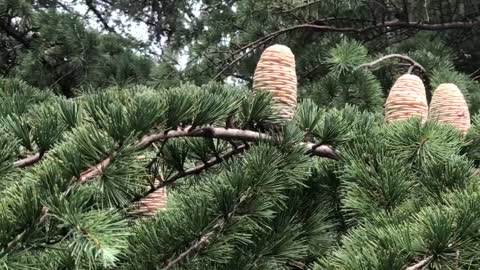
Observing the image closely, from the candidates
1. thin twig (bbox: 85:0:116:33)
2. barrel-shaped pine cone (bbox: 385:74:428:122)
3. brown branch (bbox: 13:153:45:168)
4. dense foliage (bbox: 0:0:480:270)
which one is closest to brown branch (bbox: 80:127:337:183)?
dense foliage (bbox: 0:0:480:270)

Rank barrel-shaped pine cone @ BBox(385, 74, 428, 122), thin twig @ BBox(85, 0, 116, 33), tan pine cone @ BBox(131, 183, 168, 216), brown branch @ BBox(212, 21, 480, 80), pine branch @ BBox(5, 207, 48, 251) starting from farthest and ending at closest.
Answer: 1. thin twig @ BBox(85, 0, 116, 33)
2. brown branch @ BBox(212, 21, 480, 80)
3. barrel-shaped pine cone @ BBox(385, 74, 428, 122)
4. tan pine cone @ BBox(131, 183, 168, 216)
5. pine branch @ BBox(5, 207, 48, 251)

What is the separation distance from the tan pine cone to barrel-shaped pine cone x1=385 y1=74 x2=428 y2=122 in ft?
1.57

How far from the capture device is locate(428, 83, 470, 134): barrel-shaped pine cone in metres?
1.21

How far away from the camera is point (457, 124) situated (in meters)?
1.20

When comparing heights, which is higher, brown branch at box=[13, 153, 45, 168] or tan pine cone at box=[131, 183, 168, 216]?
brown branch at box=[13, 153, 45, 168]

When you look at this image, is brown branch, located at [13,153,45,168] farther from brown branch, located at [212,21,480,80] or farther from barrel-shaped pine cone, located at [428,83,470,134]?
brown branch, located at [212,21,480,80]

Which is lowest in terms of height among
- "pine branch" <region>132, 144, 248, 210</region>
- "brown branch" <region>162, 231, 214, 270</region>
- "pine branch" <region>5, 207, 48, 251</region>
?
"brown branch" <region>162, 231, 214, 270</region>

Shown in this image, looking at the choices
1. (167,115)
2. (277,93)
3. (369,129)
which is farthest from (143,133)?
(369,129)

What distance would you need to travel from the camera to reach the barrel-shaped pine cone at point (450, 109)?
1206mm

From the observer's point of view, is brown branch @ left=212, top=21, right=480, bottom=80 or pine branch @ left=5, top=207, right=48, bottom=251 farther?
brown branch @ left=212, top=21, right=480, bottom=80

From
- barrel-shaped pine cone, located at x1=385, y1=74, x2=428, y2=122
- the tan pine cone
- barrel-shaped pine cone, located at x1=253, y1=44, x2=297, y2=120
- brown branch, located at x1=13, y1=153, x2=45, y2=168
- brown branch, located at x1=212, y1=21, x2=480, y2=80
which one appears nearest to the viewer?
brown branch, located at x1=13, y1=153, x2=45, y2=168

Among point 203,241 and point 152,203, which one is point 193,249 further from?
point 152,203

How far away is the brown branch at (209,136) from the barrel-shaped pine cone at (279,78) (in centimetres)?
8

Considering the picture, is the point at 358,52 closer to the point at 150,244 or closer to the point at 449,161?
the point at 449,161
